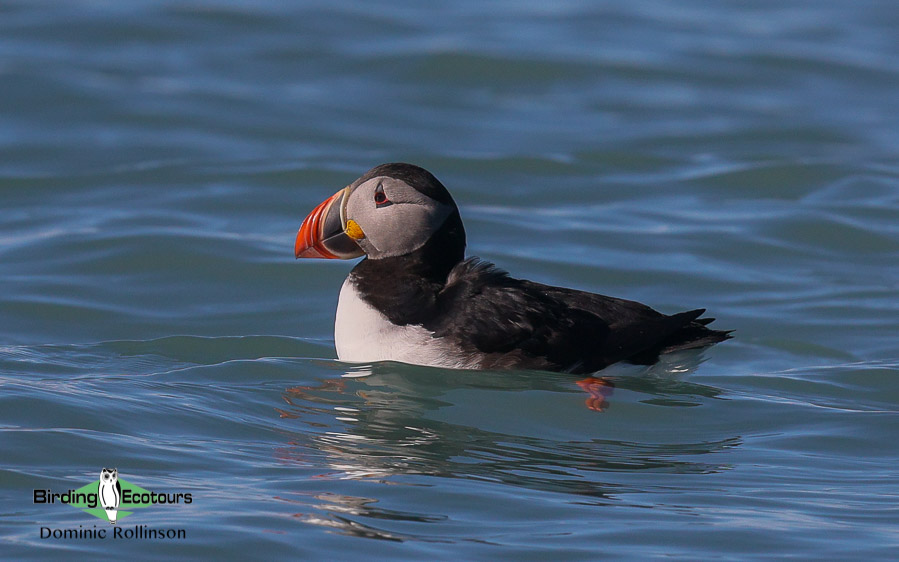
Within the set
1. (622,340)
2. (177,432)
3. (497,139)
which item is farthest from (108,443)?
(497,139)

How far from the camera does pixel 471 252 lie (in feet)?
34.9

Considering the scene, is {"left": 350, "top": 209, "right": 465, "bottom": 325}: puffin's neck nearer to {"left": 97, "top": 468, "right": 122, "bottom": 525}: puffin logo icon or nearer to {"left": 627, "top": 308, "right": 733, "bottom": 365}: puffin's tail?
{"left": 627, "top": 308, "right": 733, "bottom": 365}: puffin's tail

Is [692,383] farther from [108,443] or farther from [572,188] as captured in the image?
[572,188]

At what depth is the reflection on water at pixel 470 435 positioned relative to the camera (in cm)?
555

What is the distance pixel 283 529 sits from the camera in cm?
498

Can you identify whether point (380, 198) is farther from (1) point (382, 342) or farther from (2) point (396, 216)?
(1) point (382, 342)

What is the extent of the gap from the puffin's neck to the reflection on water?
39 centimetres

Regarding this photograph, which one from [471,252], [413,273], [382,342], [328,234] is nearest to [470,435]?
[382,342]

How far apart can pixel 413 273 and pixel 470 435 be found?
4.15ft

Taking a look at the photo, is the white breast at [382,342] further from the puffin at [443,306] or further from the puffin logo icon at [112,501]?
the puffin logo icon at [112,501]

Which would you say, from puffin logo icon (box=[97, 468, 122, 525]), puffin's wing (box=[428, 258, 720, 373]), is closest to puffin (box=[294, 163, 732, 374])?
puffin's wing (box=[428, 258, 720, 373])

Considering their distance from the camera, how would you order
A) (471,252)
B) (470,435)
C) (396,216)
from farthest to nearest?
(471,252) < (396,216) < (470,435)

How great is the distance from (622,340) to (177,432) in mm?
2311

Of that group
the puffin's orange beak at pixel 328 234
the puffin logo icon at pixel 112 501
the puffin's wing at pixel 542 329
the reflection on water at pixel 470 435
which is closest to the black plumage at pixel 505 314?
the puffin's wing at pixel 542 329
